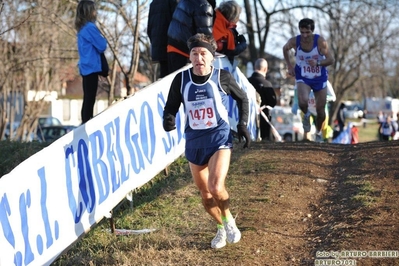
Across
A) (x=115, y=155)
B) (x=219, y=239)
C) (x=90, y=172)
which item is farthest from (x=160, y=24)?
(x=219, y=239)

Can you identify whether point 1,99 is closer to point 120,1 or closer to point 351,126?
point 120,1

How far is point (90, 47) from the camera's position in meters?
9.43

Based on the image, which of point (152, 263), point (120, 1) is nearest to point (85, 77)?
point (152, 263)

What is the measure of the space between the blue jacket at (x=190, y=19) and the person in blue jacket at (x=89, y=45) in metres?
0.97

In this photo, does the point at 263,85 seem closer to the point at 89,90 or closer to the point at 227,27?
the point at 227,27

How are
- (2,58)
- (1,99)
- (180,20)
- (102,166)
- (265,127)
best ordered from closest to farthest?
(102,166) < (180,20) < (265,127) < (2,58) < (1,99)

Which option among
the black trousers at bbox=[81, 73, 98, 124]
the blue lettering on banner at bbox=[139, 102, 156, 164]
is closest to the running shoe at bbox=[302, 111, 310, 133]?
the black trousers at bbox=[81, 73, 98, 124]

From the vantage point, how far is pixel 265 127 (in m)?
14.2

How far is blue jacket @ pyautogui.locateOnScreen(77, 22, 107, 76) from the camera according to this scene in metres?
9.30

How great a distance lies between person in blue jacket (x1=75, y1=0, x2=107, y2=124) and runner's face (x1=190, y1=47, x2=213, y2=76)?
327 centimetres

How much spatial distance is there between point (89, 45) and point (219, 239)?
3.97 metres

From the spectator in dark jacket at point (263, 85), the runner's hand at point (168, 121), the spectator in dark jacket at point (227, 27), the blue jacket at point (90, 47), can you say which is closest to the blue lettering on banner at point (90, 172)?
the runner's hand at point (168, 121)

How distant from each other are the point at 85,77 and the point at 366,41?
88.8ft

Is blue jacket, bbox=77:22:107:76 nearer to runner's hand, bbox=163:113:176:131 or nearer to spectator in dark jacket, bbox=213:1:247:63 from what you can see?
spectator in dark jacket, bbox=213:1:247:63
